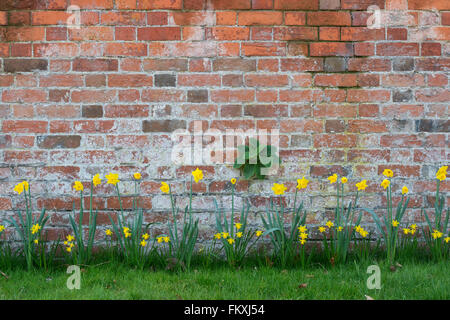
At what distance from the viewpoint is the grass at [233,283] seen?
2252 mm

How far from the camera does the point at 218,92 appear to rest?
2975mm

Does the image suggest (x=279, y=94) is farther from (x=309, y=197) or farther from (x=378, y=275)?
(x=378, y=275)

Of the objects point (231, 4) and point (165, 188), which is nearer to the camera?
point (165, 188)

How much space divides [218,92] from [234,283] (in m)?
1.40

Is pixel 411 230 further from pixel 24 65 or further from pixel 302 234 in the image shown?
pixel 24 65

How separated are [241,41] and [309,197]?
1.30 m

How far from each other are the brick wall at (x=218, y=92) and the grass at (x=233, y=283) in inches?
18.7

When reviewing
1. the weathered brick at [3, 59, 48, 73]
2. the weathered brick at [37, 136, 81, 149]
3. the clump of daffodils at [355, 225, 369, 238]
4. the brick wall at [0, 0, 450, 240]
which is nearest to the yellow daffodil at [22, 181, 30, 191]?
the brick wall at [0, 0, 450, 240]

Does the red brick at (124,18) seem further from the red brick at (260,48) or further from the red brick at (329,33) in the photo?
the red brick at (329,33)

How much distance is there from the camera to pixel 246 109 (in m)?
2.98

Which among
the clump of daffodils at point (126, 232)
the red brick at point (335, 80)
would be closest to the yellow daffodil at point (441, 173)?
the red brick at point (335, 80)

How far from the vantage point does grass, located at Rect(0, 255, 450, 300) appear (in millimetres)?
2252

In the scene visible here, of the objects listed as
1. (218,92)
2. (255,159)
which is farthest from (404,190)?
(218,92)

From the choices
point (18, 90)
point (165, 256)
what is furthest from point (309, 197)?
point (18, 90)
